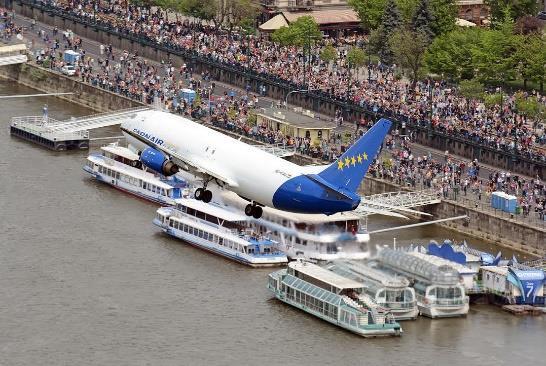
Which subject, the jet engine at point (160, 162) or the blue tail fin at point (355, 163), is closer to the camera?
the blue tail fin at point (355, 163)

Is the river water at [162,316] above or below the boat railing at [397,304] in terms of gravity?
below

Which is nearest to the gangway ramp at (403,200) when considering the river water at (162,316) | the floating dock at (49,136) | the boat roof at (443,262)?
the river water at (162,316)

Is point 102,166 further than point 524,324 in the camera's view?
Yes

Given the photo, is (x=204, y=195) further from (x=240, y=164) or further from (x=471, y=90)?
(x=471, y=90)

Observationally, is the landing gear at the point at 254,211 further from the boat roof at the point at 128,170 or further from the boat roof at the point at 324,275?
the boat roof at the point at 128,170

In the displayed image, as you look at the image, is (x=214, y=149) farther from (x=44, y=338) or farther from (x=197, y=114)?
(x=197, y=114)

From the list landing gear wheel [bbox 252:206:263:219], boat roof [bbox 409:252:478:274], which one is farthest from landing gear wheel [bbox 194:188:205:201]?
boat roof [bbox 409:252:478:274]

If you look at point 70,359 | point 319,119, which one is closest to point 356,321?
point 70,359
